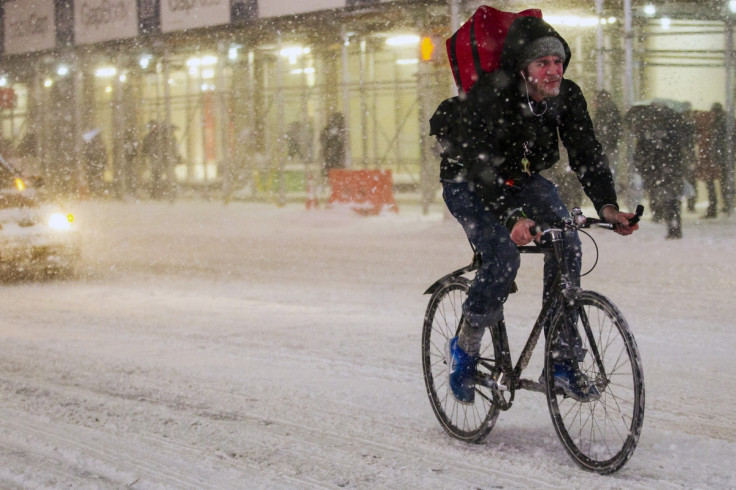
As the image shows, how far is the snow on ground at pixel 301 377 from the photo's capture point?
14.1ft

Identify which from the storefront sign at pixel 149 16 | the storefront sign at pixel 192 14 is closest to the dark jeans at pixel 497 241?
the storefront sign at pixel 192 14

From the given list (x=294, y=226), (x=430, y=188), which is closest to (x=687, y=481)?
(x=294, y=226)

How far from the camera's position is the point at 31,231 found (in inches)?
448

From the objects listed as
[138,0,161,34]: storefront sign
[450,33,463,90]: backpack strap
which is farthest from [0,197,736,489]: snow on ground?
[138,0,161,34]: storefront sign

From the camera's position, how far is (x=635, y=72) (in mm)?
18125

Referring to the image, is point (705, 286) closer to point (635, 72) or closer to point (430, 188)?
point (635, 72)

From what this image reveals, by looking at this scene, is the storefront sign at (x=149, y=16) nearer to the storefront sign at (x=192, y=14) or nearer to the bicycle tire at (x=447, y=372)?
the storefront sign at (x=192, y=14)

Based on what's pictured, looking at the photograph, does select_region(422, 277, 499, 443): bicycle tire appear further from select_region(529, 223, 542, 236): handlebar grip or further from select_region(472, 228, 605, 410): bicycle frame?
select_region(529, 223, 542, 236): handlebar grip

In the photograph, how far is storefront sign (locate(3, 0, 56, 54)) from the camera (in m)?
29.7

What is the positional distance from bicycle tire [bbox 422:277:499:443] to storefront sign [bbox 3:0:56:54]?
A: 1068 inches

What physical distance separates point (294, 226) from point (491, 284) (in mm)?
13589

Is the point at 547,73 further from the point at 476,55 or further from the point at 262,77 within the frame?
the point at 262,77

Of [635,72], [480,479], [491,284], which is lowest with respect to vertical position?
[480,479]

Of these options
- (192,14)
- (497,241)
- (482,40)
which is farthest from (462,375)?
(192,14)
